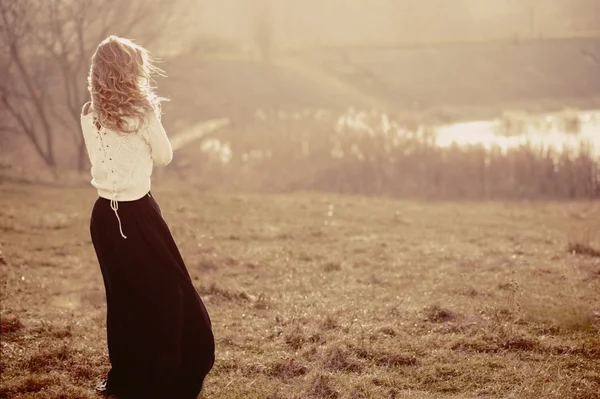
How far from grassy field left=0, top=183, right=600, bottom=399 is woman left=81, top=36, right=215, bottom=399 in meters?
0.55

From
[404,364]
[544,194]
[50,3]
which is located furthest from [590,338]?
[50,3]

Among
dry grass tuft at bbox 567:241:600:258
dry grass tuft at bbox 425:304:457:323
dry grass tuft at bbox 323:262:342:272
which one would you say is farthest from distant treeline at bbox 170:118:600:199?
dry grass tuft at bbox 425:304:457:323

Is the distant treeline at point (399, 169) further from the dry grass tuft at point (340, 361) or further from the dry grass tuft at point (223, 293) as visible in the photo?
Result: the dry grass tuft at point (340, 361)

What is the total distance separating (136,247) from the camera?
4.96m

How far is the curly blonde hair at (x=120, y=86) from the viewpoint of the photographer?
4645mm

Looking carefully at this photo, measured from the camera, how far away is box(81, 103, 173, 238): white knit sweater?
4844mm

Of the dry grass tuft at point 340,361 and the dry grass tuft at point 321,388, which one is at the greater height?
the dry grass tuft at point 340,361

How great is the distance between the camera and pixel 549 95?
41.0 m

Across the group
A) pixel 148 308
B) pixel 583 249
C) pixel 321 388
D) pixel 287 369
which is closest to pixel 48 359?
pixel 148 308

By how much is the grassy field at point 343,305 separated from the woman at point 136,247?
0.55 m

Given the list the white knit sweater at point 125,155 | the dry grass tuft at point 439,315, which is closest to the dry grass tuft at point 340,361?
the dry grass tuft at point 439,315

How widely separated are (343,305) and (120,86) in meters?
4.16

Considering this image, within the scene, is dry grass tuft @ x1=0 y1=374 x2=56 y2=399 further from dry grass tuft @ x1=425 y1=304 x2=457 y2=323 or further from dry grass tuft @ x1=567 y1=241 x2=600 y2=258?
dry grass tuft @ x1=567 y1=241 x2=600 y2=258

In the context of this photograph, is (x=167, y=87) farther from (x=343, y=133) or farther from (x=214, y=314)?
(x=214, y=314)
